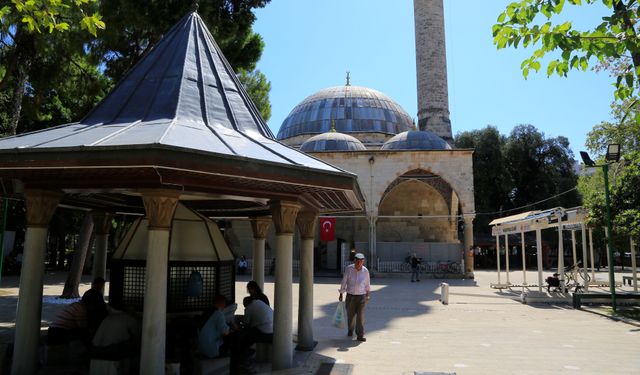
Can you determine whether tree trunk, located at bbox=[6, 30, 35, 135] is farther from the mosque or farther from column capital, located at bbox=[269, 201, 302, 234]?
the mosque

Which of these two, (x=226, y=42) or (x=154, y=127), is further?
(x=226, y=42)

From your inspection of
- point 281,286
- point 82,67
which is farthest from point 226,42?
point 281,286

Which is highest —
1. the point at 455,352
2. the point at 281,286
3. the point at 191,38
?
the point at 191,38

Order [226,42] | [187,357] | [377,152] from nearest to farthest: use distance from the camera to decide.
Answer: [187,357] < [226,42] < [377,152]

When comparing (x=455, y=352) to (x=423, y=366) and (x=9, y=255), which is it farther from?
(x=9, y=255)

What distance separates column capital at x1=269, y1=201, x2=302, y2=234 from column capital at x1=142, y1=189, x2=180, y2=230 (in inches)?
54.1

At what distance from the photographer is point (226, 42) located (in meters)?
12.4

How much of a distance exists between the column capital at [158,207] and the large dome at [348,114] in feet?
91.7

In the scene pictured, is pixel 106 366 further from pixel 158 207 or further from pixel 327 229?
pixel 327 229

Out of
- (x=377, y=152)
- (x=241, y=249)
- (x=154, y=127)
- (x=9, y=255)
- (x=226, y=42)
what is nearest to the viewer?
(x=154, y=127)

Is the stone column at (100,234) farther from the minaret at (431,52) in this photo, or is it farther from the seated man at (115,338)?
the minaret at (431,52)

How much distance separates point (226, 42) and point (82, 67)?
453 centimetres

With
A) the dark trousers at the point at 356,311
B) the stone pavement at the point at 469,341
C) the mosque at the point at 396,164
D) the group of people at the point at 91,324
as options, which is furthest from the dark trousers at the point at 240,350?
the mosque at the point at 396,164

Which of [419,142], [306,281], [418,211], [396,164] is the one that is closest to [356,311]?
[306,281]
